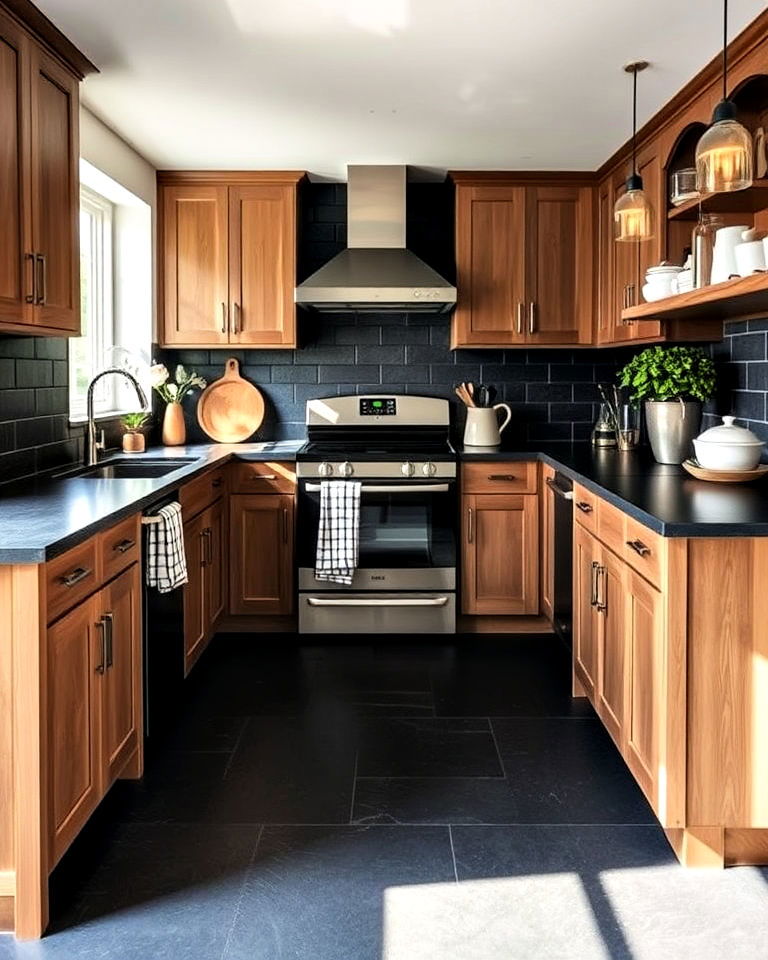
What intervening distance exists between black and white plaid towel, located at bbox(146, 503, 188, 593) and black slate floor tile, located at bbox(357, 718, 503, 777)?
82cm

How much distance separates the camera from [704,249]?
318cm

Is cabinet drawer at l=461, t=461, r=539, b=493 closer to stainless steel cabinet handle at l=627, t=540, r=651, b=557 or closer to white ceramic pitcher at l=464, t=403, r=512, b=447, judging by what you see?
white ceramic pitcher at l=464, t=403, r=512, b=447

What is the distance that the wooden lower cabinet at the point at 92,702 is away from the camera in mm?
2195

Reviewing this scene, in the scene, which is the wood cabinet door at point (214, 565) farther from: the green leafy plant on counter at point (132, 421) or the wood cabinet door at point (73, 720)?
the wood cabinet door at point (73, 720)

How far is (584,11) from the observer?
9.21 ft

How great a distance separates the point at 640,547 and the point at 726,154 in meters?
1.00

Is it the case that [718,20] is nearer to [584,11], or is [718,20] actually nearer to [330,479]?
[584,11]

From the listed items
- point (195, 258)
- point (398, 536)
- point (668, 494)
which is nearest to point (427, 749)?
point (668, 494)

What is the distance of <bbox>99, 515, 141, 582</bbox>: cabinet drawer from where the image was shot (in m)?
2.56

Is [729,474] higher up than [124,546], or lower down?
higher up

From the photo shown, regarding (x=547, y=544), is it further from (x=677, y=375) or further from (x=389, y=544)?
(x=677, y=375)

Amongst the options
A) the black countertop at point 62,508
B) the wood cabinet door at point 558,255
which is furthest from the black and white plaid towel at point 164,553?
the wood cabinet door at point 558,255

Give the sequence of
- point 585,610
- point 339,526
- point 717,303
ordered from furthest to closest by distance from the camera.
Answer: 1. point 339,526
2. point 585,610
3. point 717,303

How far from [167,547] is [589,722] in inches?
61.9
